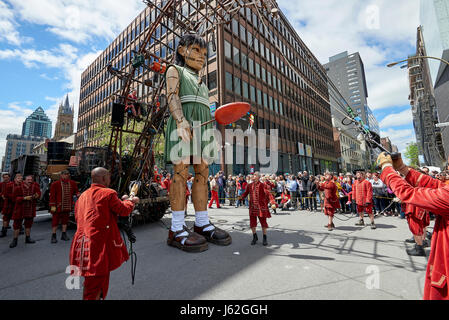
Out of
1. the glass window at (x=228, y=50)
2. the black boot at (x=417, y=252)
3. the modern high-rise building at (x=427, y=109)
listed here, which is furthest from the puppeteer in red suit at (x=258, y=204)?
the modern high-rise building at (x=427, y=109)

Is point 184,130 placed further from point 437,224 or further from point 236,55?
point 236,55

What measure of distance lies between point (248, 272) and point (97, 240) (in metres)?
1.90

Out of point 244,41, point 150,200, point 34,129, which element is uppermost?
point 34,129

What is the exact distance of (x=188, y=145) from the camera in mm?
3938

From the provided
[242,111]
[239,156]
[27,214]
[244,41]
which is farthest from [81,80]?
[242,111]

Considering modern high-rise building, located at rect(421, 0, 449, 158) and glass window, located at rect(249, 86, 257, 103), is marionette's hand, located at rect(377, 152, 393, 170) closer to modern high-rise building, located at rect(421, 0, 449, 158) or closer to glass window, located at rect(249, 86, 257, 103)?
glass window, located at rect(249, 86, 257, 103)

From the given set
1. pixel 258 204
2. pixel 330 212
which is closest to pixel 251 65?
pixel 330 212

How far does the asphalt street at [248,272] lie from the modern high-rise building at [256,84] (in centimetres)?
1622

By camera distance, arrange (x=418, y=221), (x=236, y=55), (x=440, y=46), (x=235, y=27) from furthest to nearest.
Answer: (x=235, y=27) < (x=236, y=55) < (x=440, y=46) < (x=418, y=221)

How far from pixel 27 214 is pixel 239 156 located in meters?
19.3

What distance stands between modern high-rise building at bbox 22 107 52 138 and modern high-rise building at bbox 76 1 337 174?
19815 centimetres

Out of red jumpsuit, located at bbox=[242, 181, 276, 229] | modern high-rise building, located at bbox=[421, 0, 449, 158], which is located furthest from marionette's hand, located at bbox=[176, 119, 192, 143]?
modern high-rise building, located at bbox=[421, 0, 449, 158]
